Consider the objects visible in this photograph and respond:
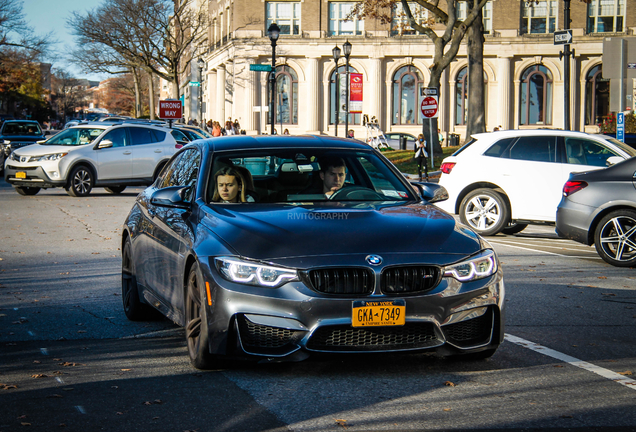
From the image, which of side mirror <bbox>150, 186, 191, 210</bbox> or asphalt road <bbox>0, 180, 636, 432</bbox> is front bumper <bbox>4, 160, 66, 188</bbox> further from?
side mirror <bbox>150, 186, 191, 210</bbox>

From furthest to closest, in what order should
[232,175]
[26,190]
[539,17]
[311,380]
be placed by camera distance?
1. [539,17]
2. [26,190]
3. [232,175]
4. [311,380]

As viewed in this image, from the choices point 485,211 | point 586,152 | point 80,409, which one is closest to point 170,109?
point 485,211

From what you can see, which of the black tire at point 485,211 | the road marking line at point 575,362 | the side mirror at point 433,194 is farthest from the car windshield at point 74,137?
the road marking line at point 575,362

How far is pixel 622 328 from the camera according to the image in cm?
708

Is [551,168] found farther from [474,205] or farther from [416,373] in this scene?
[416,373]

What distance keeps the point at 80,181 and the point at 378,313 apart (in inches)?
740

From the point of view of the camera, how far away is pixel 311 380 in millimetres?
5281

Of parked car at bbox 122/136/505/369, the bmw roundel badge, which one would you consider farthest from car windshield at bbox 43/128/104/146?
the bmw roundel badge

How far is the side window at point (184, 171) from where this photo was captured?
21.7 feet

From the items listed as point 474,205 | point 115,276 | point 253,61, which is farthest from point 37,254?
point 253,61

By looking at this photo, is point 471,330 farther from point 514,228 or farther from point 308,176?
point 514,228

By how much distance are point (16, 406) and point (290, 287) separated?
1663 mm

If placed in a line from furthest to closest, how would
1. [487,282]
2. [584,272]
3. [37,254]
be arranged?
[37,254] < [584,272] < [487,282]

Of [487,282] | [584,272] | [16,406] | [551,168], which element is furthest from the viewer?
[551,168]
